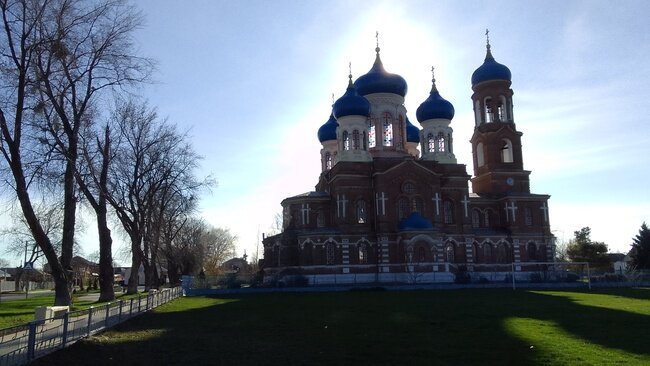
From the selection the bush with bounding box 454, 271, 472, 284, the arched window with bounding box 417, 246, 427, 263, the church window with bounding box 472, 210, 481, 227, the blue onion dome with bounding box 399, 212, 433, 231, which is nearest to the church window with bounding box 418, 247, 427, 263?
the arched window with bounding box 417, 246, 427, 263

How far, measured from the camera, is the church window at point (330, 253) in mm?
46281

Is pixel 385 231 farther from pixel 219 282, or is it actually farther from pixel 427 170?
pixel 219 282

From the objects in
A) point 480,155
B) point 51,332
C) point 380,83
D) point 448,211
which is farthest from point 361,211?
point 51,332

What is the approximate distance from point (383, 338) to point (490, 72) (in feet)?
143

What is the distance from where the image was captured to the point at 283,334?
15406 mm

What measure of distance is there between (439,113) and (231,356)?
139ft

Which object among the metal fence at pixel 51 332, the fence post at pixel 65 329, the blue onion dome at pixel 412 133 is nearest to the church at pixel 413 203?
the blue onion dome at pixel 412 133

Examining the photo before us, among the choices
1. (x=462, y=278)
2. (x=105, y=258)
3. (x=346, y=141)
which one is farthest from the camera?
(x=346, y=141)

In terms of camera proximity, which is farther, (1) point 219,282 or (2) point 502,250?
(2) point 502,250

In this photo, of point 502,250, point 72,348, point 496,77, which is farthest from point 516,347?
point 496,77

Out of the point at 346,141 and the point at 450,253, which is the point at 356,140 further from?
the point at 450,253

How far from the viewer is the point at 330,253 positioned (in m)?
46.4

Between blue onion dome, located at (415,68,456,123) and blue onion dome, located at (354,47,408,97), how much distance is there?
2329mm

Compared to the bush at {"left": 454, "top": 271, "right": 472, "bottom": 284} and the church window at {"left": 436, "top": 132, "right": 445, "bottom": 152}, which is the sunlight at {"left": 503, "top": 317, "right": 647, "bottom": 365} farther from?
the church window at {"left": 436, "top": 132, "right": 445, "bottom": 152}
